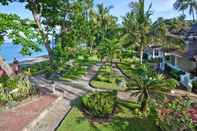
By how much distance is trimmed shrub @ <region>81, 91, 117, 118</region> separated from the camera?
802 inches

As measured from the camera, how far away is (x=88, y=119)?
20.0 metres

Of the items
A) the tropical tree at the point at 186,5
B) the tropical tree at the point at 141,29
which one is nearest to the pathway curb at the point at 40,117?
the tropical tree at the point at 141,29

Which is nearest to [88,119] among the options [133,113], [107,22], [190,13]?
[133,113]

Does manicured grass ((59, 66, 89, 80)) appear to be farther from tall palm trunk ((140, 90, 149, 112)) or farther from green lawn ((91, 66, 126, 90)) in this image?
tall palm trunk ((140, 90, 149, 112))

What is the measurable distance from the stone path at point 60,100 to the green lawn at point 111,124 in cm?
77

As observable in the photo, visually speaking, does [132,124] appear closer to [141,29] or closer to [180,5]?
[141,29]

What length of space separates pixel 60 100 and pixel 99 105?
516cm

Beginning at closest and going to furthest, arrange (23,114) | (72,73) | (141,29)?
(23,114)
(72,73)
(141,29)

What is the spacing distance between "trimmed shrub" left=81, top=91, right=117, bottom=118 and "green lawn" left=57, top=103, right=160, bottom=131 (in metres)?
0.64

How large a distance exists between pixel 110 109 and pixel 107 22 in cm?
5151

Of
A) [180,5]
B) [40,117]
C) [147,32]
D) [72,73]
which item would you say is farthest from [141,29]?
[180,5]

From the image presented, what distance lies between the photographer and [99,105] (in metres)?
20.6

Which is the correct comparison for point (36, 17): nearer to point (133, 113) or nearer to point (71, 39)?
point (133, 113)

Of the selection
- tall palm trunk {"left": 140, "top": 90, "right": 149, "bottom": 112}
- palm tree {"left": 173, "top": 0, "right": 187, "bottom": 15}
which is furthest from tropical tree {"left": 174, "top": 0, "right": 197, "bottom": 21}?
tall palm trunk {"left": 140, "top": 90, "right": 149, "bottom": 112}
